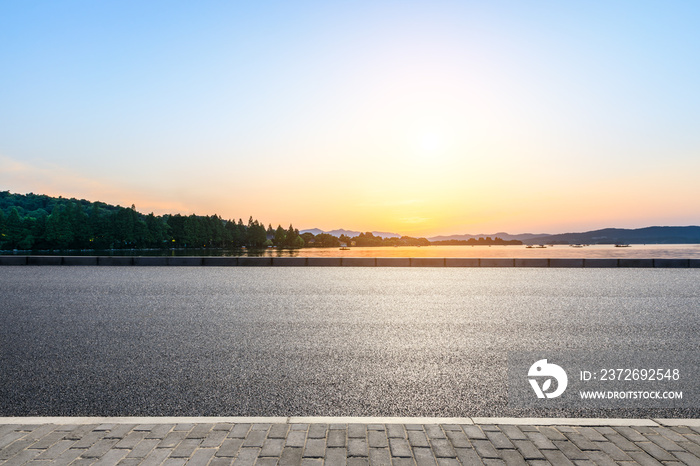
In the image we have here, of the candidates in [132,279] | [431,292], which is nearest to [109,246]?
[132,279]

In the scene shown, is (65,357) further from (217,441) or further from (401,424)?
(401,424)

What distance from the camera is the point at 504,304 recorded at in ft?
35.2

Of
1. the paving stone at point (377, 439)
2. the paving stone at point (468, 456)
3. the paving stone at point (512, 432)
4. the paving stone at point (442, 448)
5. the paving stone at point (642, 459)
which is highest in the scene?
the paving stone at point (377, 439)

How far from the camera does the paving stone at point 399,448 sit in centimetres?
324

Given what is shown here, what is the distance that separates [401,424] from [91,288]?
1349 cm

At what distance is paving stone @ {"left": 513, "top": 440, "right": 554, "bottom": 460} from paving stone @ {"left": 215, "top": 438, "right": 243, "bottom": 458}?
2.24 m

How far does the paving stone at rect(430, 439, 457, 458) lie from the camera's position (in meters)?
3.22

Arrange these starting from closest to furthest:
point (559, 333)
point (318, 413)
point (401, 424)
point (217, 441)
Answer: point (217, 441), point (401, 424), point (318, 413), point (559, 333)

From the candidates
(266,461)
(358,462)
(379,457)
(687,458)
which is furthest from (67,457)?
(687,458)

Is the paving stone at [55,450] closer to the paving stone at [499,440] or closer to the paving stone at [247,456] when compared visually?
the paving stone at [247,456]

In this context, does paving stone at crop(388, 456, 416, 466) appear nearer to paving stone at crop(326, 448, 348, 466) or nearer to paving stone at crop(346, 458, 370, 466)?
paving stone at crop(346, 458, 370, 466)

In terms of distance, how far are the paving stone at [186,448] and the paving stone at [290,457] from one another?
2.39ft

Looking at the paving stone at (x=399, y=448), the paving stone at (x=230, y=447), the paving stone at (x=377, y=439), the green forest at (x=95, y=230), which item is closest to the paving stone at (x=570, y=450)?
the paving stone at (x=399, y=448)

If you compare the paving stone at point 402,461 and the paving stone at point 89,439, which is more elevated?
the paving stone at point 89,439
